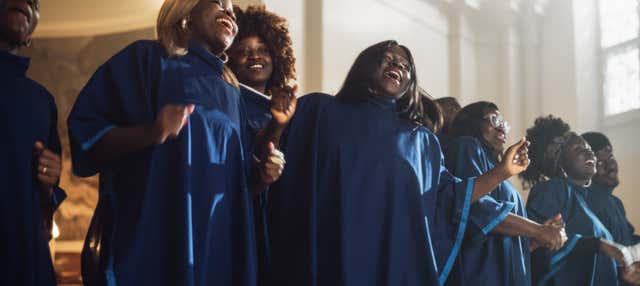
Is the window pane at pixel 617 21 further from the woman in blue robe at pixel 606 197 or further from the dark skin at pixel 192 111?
the dark skin at pixel 192 111

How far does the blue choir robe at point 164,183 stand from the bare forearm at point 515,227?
5.75 feet

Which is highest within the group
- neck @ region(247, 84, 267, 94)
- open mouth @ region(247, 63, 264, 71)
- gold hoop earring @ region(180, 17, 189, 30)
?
gold hoop earring @ region(180, 17, 189, 30)

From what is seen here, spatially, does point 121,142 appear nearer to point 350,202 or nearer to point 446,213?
point 350,202

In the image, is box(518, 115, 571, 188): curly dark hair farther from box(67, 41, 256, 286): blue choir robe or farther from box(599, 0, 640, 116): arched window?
box(599, 0, 640, 116): arched window

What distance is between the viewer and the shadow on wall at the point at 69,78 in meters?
10.3

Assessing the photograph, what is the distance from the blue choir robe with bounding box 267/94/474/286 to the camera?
3537 millimetres

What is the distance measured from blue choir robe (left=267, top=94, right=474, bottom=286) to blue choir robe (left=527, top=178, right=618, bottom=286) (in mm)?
1794

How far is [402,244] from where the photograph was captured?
361 cm

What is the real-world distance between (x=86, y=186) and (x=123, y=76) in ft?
25.6

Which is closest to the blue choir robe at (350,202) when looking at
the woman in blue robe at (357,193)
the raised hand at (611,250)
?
the woman in blue robe at (357,193)

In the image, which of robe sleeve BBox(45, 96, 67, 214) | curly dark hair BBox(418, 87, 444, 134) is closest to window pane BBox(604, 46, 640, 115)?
curly dark hair BBox(418, 87, 444, 134)

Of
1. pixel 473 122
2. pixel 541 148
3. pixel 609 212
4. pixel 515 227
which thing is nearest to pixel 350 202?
pixel 515 227

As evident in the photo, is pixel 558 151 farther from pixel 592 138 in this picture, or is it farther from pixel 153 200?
pixel 153 200

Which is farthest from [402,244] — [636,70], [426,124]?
[636,70]
